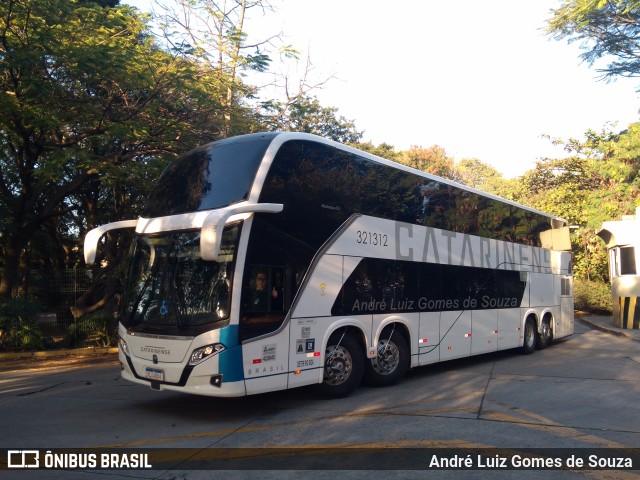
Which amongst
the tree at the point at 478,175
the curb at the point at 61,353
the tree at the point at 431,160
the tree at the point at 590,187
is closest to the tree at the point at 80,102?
the curb at the point at 61,353

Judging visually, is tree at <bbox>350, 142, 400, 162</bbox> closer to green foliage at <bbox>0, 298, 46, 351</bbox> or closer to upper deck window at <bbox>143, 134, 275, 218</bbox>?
green foliage at <bbox>0, 298, 46, 351</bbox>

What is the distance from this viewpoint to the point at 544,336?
16.2m

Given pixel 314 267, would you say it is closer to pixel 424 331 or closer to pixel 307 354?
pixel 307 354

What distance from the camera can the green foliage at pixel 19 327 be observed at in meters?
15.4

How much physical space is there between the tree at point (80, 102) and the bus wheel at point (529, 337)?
10.4 metres

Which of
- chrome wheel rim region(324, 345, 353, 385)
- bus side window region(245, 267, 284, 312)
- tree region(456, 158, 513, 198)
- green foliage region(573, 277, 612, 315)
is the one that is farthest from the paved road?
tree region(456, 158, 513, 198)

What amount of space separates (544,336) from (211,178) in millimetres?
12089

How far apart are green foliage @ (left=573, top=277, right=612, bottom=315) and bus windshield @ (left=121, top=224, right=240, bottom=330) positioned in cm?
2530

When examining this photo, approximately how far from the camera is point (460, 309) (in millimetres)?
11938

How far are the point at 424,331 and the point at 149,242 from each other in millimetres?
5537

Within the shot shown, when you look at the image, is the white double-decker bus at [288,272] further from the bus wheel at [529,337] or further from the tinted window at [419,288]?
the bus wheel at [529,337]

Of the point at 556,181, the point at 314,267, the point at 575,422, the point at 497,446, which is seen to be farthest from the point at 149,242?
the point at 556,181

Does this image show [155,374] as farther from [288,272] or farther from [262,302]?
[288,272]

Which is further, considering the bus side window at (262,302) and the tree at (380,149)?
the tree at (380,149)
